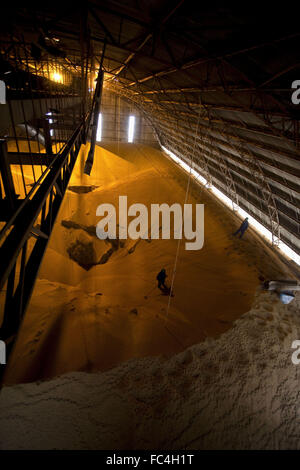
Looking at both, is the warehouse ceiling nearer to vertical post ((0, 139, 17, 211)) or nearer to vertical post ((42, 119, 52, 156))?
vertical post ((42, 119, 52, 156))

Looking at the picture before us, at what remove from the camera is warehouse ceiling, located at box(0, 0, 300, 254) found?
15.6 feet

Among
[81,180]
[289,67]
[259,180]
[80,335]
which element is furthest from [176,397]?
[81,180]

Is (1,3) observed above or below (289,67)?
above

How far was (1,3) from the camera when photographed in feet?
12.6

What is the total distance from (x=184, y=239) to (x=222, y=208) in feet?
17.4

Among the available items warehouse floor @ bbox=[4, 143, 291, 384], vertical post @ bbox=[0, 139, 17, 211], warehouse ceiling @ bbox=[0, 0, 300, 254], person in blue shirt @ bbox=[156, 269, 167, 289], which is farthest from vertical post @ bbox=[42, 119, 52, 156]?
person in blue shirt @ bbox=[156, 269, 167, 289]

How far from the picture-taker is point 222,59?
583 centimetres

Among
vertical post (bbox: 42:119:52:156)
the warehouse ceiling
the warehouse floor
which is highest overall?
the warehouse ceiling

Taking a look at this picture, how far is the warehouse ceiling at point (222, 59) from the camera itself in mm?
4754

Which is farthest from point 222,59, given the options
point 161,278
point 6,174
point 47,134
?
point 161,278

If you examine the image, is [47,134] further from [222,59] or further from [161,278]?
[161,278]
